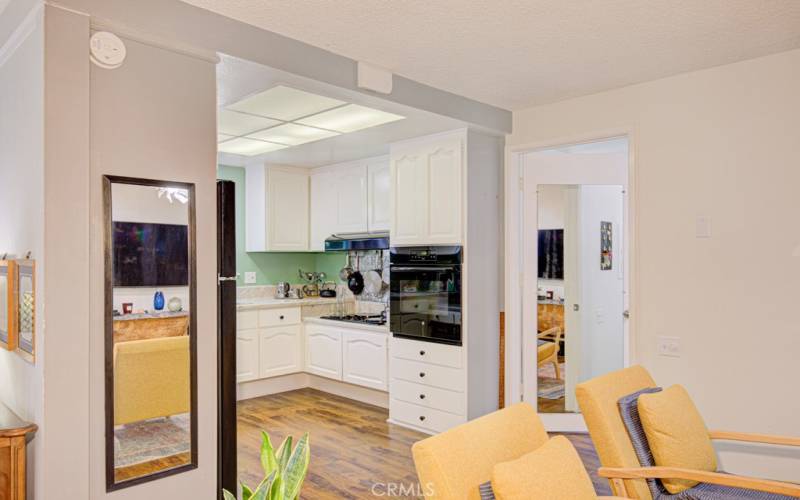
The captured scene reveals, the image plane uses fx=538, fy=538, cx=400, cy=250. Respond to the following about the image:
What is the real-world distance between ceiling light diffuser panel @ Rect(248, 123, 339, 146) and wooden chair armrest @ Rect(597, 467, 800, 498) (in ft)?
10.4

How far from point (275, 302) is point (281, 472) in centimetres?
419

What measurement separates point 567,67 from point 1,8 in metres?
2.84

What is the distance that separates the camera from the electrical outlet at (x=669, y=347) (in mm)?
3312

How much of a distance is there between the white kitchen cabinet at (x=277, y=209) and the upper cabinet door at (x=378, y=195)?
1000 mm

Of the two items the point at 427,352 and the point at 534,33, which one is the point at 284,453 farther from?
the point at 427,352

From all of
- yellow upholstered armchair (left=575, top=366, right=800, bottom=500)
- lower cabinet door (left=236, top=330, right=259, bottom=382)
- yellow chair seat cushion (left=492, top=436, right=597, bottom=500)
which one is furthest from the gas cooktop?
yellow chair seat cushion (left=492, top=436, right=597, bottom=500)

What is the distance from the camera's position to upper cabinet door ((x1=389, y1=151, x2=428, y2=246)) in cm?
429

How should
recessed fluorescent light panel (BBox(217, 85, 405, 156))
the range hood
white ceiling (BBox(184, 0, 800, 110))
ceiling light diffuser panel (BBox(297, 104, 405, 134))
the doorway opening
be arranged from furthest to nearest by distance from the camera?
1. the range hood
2. the doorway opening
3. ceiling light diffuser panel (BBox(297, 104, 405, 134))
4. recessed fluorescent light panel (BBox(217, 85, 405, 156))
5. white ceiling (BBox(184, 0, 800, 110))

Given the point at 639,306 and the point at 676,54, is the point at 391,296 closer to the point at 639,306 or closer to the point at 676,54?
the point at 639,306

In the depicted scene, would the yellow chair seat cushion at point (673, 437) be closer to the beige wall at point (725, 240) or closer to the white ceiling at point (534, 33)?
the beige wall at point (725, 240)

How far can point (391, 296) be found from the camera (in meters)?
4.52

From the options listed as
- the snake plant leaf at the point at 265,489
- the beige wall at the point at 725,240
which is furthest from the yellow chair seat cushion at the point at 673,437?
the snake plant leaf at the point at 265,489

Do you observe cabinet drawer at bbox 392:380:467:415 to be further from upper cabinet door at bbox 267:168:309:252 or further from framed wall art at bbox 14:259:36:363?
framed wall art at bbox 14:259:36:363

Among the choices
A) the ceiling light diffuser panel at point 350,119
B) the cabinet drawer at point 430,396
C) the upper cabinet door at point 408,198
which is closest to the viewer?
the ceiling light diffuser panel at point 350,119
